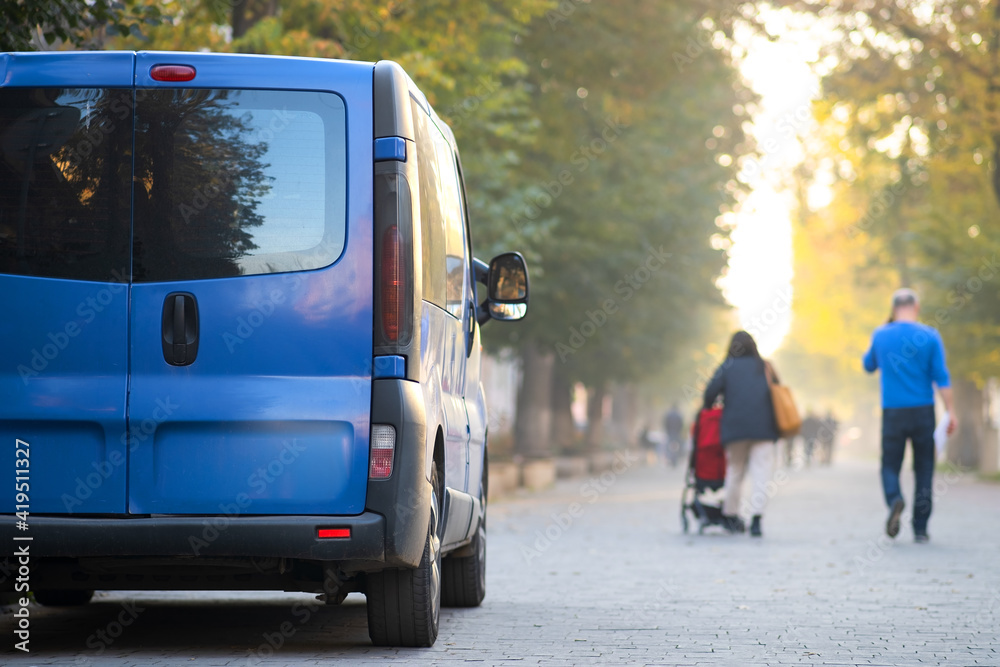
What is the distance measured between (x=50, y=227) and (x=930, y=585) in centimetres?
614

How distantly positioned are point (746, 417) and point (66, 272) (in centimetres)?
904

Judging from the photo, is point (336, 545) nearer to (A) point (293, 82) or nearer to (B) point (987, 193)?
(A) point (293, 82)

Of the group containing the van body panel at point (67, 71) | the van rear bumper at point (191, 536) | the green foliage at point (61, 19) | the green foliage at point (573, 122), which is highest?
the green foliage at point (573, 122)

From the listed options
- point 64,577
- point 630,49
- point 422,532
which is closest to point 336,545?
point 422,532

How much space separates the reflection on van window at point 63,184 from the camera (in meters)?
5.67

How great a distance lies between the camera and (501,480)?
23.1 metres

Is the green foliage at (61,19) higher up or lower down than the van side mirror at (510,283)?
higher up

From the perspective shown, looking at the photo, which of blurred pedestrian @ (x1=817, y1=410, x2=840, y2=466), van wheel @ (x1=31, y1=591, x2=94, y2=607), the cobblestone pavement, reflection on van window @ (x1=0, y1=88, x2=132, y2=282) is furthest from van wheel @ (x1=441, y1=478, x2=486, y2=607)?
blurred pedestrian @ (x1=817, y1=410, x2=840, y2=466)

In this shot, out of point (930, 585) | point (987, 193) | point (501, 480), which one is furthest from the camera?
point (987, 193)

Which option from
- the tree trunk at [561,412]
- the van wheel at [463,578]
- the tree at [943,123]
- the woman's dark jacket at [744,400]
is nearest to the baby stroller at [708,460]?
the woman's dark jacket at [744,400]

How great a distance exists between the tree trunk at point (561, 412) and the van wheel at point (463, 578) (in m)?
27.9

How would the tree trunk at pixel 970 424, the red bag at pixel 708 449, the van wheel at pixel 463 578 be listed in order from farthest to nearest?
the tree trunk at pixel 970 424, the red bag at pixel 708 449, the van wheel at pixel 463 578

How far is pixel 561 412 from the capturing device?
3816 centimetres

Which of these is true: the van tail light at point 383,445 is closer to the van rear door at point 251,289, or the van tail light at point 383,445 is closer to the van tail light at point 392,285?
the van rear door at point 251,289
